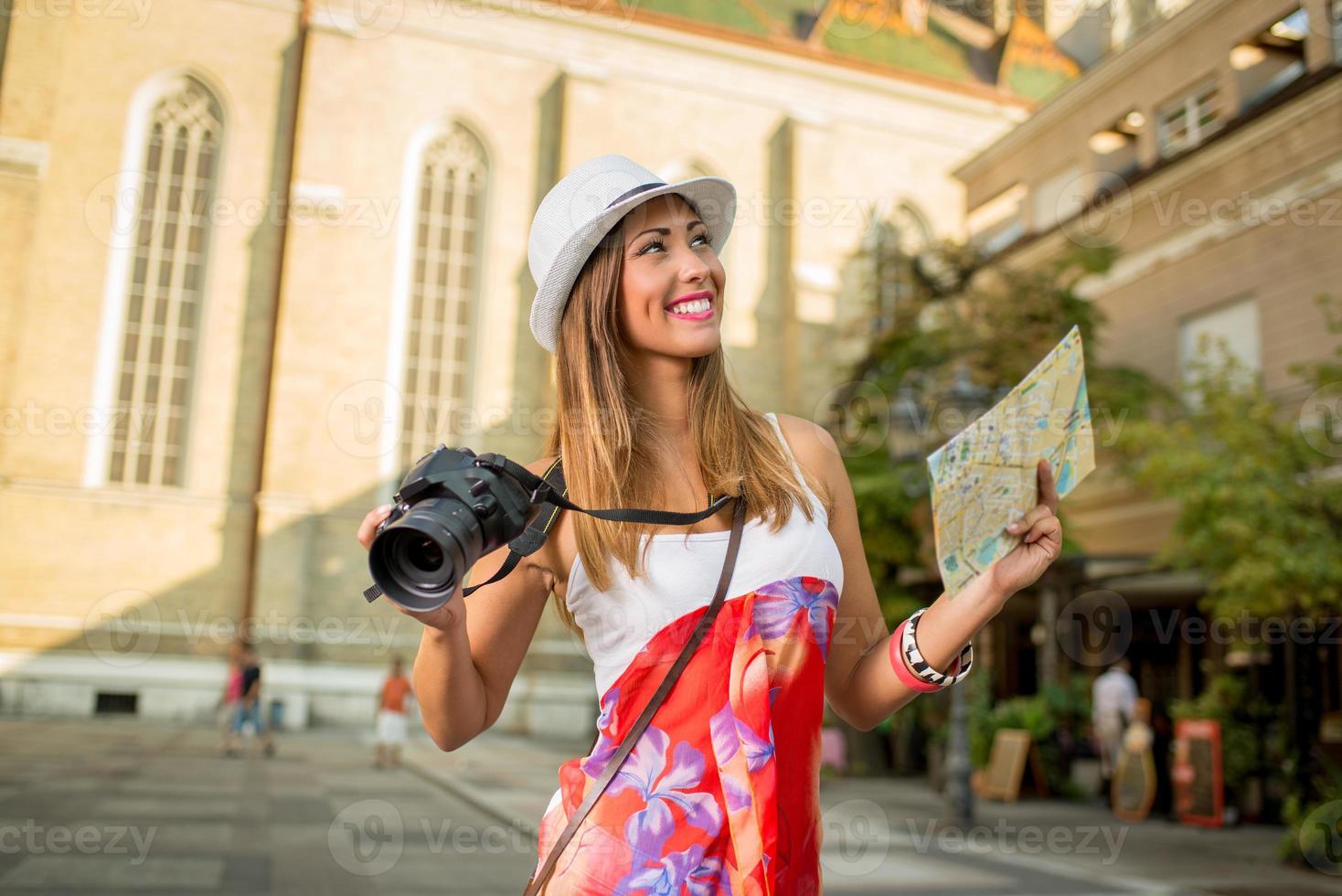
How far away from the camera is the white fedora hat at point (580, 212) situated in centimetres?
202

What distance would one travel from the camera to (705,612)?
1812mm

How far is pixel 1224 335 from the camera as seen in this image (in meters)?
17.6

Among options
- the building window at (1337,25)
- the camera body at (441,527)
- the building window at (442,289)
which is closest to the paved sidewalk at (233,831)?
the camera body at (441,527)

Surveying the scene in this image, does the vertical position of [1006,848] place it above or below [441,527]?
below

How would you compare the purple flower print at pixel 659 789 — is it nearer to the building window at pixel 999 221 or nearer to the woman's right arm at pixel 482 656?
the woman's right arm at pixel 482 656

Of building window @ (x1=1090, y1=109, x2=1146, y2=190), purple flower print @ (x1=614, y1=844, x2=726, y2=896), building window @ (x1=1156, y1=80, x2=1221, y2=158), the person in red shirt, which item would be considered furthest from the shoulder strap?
building window @ (x1=1090, y1=109, x2=1146, y2=190)

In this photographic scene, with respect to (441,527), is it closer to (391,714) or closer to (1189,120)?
(391,714)

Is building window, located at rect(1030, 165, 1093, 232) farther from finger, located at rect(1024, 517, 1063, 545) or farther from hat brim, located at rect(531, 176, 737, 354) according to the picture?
finger, located at rect(1024, 517, 1063, 545)

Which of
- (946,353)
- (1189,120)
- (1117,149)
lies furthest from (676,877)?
(1117,149)

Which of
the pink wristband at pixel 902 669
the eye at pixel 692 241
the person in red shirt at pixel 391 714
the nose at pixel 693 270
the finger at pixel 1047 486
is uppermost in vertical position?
the eye at pixel 692 241

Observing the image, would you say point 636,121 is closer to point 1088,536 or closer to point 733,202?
point 1088,536

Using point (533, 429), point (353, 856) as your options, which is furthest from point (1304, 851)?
point (533, 429)

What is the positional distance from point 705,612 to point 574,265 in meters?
0.68

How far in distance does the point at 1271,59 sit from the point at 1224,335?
4.26 meters
